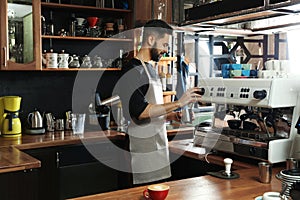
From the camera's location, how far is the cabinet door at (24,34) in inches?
132

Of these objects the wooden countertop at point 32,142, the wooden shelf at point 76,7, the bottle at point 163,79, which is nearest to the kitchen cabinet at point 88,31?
the wooden shelf at point 76,7

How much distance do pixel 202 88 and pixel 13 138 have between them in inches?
71.2

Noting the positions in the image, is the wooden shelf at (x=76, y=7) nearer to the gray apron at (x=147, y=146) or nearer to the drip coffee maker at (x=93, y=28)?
the drip coffee maker at (x=93, y=28)

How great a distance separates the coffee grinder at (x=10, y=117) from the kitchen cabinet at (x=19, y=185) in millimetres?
992

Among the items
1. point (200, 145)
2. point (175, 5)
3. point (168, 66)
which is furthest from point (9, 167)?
point (168, 66)

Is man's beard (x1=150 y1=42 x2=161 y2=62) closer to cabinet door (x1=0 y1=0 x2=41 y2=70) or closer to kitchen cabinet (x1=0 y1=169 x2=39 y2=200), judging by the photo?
kitchen cabinet (x1=0 y1=169 x2=39 y2=200)

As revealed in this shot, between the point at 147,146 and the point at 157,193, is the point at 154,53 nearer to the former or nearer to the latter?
the point at 147,146

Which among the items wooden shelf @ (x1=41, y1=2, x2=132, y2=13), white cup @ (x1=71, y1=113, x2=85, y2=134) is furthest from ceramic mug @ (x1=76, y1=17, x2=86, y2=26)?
white cup @ (x1=71, y1=113, x2=85, y2=134)

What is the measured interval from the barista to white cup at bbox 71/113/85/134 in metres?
1.18

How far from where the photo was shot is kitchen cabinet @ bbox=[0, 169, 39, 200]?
7.86ft

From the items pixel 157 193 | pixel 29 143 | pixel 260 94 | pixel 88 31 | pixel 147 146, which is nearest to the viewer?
pixel 157 193

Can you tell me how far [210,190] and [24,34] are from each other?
243 centimetres

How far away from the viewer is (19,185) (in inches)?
97.1

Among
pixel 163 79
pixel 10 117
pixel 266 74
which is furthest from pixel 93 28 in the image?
pixel 266 74
